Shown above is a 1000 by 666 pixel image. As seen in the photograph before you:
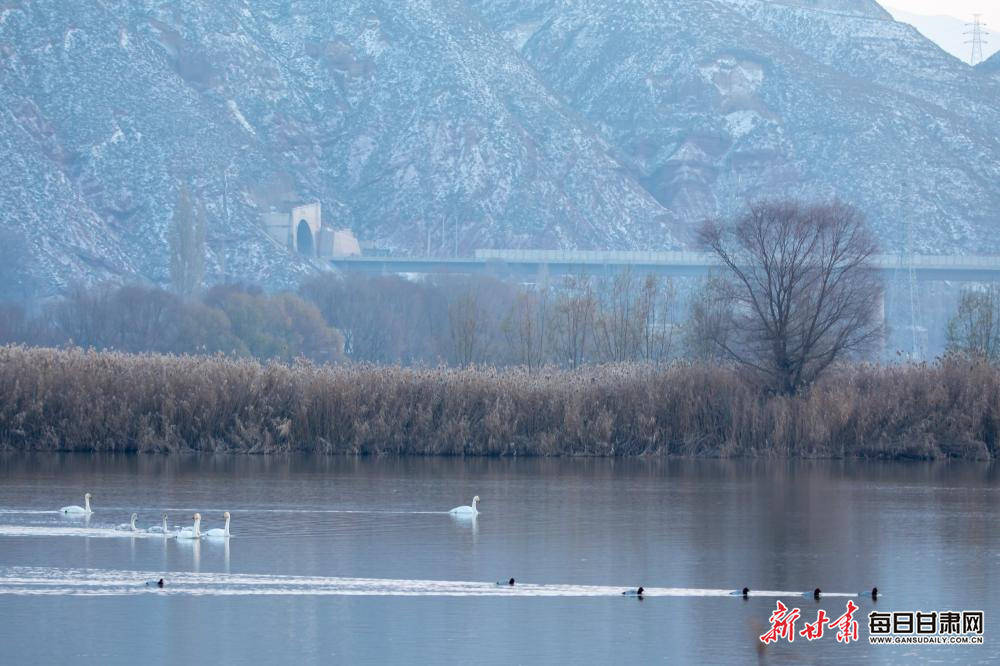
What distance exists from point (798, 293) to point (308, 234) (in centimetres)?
11570

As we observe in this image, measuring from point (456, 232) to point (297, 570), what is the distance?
14531 centimetres

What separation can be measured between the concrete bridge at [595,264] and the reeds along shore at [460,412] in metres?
94.5

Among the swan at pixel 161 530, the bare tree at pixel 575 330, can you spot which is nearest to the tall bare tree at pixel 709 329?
the bare tree at pixel 575 330

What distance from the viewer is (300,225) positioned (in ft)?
502

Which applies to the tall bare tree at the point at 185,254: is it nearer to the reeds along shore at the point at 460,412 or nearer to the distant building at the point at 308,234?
the distant building at the point at 308,234

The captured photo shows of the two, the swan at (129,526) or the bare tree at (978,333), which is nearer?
the swan at (129,526)

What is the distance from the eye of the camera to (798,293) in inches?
1598

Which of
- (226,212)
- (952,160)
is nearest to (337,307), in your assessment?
(226,212)

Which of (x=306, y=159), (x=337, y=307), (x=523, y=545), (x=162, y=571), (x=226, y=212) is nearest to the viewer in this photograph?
(x=162, y=571)

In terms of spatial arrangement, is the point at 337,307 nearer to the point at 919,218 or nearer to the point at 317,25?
the point at 919,218

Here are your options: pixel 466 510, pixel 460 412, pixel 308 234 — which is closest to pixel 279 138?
pixel 308 234

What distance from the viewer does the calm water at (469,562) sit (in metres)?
15.5

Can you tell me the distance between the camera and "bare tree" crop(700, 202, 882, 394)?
39375 mm

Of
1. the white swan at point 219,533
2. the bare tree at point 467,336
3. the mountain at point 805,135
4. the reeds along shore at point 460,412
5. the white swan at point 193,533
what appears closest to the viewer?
the white swan at point 193,533
